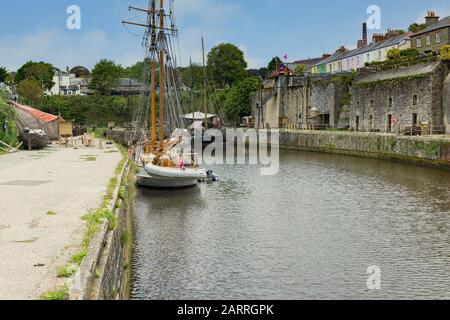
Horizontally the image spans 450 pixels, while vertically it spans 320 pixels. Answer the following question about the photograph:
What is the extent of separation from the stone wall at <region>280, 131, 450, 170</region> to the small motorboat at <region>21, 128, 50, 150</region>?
77.1ft

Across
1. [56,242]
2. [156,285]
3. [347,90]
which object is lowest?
[156,285]

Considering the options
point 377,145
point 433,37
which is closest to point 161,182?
point 377,145

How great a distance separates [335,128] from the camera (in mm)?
62125

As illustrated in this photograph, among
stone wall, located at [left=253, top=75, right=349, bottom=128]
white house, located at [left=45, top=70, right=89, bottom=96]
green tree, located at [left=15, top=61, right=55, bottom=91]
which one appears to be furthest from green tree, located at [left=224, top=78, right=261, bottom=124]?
white house, located at [left=45, top=70, right=89, bottom=96]

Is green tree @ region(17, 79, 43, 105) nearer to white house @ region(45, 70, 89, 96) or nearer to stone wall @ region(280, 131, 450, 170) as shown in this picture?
white house @ region(45, 70, 89, 96)

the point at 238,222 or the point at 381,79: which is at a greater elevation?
the point at 381,79

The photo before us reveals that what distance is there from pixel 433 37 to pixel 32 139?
44.0 m

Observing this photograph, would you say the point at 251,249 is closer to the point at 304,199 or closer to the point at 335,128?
the point at 304,199

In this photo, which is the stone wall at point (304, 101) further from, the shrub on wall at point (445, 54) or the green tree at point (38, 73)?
the green tree at point (38, 73)

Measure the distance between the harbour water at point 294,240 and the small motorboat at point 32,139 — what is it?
14713 mm

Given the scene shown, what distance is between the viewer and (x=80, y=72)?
15312cm

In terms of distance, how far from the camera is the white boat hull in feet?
90.5

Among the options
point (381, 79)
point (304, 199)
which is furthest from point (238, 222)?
point (381, 79)
